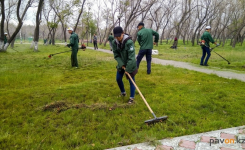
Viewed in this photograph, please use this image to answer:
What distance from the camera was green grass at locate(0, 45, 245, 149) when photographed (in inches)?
109

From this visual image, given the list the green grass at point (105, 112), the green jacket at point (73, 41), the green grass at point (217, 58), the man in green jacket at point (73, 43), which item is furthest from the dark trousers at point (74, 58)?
the green grass at point (217, 58)

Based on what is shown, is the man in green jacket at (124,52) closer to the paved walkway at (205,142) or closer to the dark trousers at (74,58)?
the paved walkway at (205,142)

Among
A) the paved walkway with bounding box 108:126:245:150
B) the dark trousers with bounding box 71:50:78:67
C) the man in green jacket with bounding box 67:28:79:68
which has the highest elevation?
the man in green jacket with bounding box 67:28:79:68

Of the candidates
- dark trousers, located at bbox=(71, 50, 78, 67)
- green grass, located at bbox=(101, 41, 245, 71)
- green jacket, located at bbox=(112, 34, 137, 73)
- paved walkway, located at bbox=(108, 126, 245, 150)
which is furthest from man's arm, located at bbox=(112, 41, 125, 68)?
green grass, located at bbox=(101, 41, 245, 71)

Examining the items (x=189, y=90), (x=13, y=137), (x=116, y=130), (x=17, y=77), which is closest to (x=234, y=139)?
(x=116, y=130)

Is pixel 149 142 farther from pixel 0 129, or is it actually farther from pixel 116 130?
pixel 0 129

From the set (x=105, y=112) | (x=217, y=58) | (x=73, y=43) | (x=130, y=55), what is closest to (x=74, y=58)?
(x=73, y=43)

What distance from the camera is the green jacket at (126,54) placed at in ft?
12.7

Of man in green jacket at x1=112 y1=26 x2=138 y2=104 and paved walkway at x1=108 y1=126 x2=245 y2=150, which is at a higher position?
man in green jacket at x1=112 y1=26 x2=138 y2=104

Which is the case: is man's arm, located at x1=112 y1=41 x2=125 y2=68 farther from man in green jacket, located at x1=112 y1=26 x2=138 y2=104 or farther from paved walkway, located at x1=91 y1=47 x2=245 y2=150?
paved walkway, located at x1=91 y1=47 x2=245 y2=150

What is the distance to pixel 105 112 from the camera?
143 inches

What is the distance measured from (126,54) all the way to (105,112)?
1294 mm

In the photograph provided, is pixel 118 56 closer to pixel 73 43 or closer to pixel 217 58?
pixel 73 43

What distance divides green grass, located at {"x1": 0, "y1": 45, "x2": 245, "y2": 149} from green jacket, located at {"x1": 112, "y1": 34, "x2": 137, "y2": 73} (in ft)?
2.63
